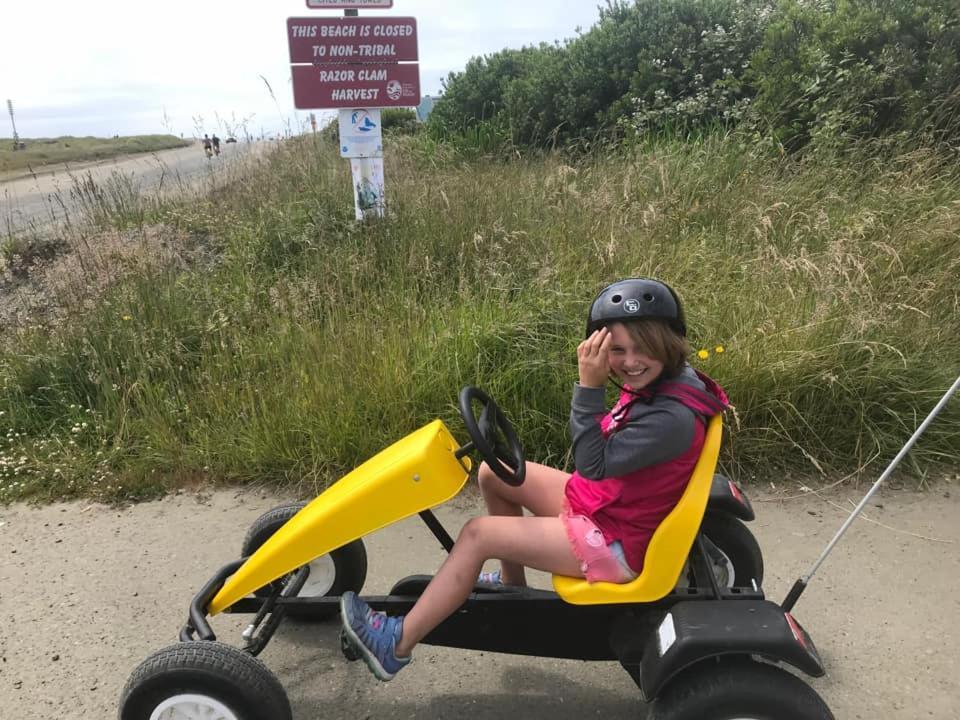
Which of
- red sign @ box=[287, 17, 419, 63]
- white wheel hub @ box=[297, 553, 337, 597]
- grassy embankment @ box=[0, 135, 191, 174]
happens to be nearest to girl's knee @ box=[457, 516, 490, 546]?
white wheel hub @ box=[297, 553, 337, 597]

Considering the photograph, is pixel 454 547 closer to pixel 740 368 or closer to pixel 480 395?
pixel 480 395

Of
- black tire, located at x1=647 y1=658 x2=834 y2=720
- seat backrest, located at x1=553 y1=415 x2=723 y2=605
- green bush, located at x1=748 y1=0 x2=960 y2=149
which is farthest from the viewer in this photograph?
green bush, located at x1=748 y1=0 x2=960 y2=149

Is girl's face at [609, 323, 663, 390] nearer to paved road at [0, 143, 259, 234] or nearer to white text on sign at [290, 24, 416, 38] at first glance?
white text on sign at [290, 24, 416, 38]

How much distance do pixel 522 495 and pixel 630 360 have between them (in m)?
0.67

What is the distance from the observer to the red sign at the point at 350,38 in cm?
495

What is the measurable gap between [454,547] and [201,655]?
0.73 meters

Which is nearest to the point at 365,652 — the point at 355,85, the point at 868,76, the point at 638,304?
the point at 638,304

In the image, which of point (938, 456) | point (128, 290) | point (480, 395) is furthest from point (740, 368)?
point (128, 290)

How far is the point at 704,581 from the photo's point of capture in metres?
1.99

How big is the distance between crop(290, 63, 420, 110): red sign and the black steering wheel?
377 centimetres

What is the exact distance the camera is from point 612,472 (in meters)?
1.85

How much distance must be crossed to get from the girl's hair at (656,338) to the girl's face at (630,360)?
13 millimetres

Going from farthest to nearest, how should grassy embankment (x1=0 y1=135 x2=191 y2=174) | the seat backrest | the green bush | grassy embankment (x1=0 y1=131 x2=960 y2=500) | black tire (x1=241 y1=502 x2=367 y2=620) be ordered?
grassy embankment (x1=0 y1=135 x2=191 y2=174) < the green bush < grassy embankment (x1=0 y1=131 x2=960 y2=500) < black tire (x1=241 y1=502 x2=367 y2=620) < the seat backrest

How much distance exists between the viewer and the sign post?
4969 millimetres
